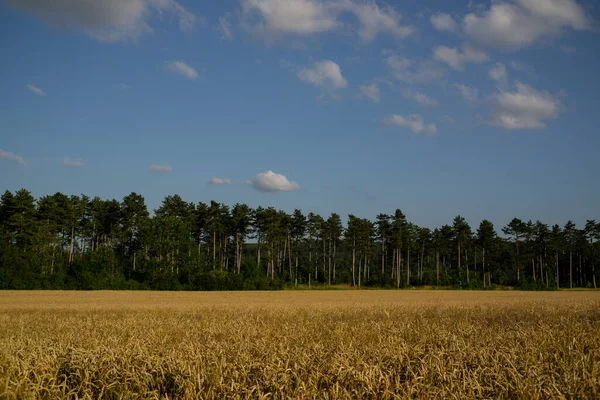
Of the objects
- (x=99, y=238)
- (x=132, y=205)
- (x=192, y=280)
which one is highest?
(x=132, y=205)

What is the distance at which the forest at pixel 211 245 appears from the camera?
65.0 meters

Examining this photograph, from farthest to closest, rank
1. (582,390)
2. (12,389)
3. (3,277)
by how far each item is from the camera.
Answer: (3,277) → (12,389) → (582,390)

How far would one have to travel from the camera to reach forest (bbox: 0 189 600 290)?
65000 millimetres

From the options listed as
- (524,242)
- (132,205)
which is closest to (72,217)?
(132,205)

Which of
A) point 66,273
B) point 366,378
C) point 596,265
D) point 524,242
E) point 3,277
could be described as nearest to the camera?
point 366,378

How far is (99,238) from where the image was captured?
97062 millimetres

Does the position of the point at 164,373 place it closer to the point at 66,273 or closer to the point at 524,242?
the point at 66,273

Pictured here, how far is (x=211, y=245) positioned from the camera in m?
104

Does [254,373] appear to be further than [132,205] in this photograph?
No

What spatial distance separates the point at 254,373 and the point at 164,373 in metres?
1.21

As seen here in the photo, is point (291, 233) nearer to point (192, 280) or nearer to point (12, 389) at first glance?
point (192, 280)

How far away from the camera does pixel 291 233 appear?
332 ft

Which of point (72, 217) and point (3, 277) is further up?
point (72, 217)

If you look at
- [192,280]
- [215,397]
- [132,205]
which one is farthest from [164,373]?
[132,205]
